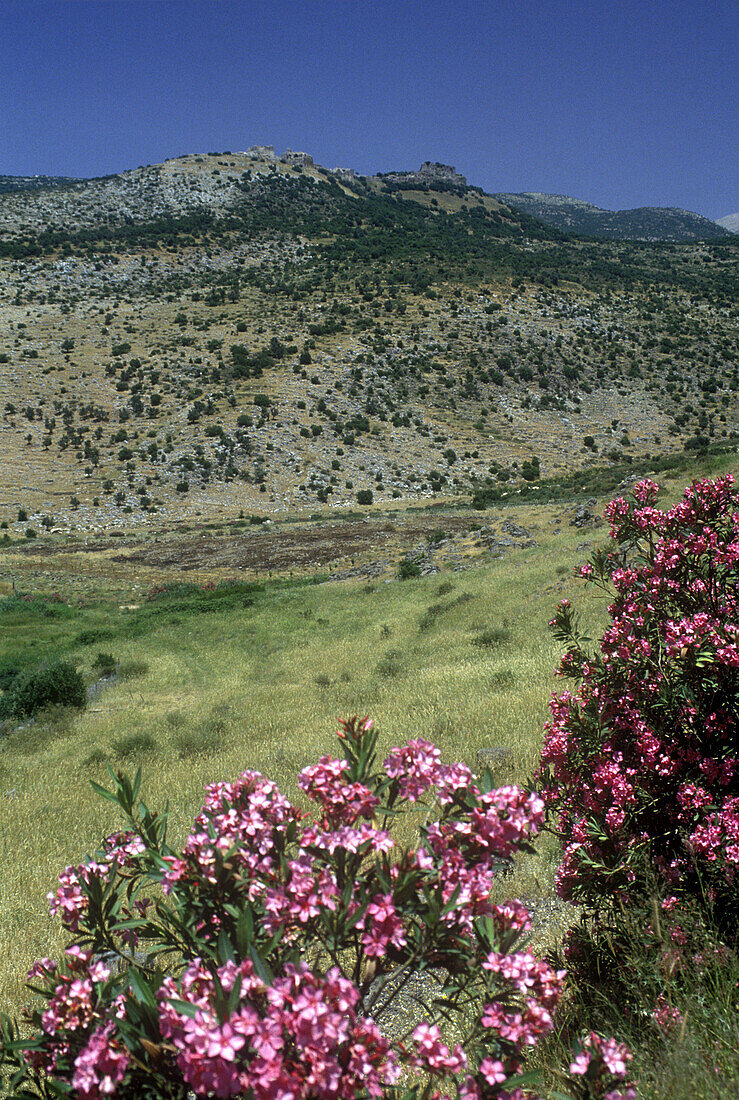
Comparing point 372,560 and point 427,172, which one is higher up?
point 427,172

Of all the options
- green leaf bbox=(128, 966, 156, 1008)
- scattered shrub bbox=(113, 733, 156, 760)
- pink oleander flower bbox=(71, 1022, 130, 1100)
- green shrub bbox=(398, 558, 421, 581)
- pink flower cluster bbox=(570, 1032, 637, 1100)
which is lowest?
scattered shrub bbox=(113, 733, 156, 760)

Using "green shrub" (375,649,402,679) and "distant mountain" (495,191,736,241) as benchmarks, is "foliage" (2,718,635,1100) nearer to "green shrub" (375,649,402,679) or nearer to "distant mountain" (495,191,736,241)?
"green shrub" (375,649,402,679)

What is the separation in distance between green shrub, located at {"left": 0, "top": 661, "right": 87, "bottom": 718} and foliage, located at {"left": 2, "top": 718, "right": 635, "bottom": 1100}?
14.0 meters

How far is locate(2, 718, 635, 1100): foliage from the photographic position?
1451 mm

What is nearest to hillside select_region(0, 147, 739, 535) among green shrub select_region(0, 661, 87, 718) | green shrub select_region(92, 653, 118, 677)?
green shrub select_region(92, 653, 118, 677)

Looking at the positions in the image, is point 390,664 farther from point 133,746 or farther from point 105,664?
point 105,664

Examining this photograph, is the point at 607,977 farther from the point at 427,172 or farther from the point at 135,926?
the point at 427,172

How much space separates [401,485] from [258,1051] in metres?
48.6

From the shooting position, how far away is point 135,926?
2.01 metres

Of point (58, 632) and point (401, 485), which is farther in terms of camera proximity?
point (401, 485)

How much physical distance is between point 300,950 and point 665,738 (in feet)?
7.35

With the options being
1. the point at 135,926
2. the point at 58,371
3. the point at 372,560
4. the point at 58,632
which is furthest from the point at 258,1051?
the point at 58,371

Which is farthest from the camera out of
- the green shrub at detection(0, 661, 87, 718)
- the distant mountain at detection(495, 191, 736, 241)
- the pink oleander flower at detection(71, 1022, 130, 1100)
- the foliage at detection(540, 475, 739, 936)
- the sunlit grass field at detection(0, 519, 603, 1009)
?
the distant mountain at detection(495, 191, 736, 241)

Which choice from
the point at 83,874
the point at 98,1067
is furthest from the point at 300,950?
the point at 83,874
